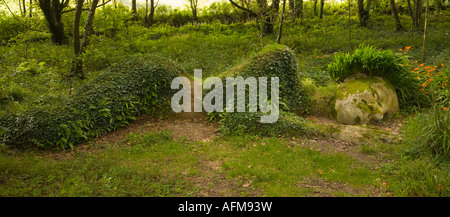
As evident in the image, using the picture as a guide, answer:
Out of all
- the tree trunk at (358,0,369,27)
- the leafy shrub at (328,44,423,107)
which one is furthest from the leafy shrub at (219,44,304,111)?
the tree trunk at (358,0,369,27)

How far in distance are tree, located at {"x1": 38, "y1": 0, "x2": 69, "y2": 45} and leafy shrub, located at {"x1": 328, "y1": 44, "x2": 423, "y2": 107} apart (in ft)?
38.0

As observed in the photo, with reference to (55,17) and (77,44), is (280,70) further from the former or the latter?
(55,17)

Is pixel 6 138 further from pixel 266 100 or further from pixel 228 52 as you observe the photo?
pixel 228 52

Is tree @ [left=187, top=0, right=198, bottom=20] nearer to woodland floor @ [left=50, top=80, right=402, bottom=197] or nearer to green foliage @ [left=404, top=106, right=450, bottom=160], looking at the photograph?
woodland floor @ [left=50, top=80, right=402, bottom=197]

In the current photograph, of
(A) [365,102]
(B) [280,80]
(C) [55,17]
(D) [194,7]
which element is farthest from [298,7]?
(C) [55,17]

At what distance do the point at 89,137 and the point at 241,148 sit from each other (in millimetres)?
2966

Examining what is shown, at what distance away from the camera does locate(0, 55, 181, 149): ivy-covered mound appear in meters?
5.50

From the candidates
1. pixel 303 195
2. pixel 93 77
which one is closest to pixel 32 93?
pixel 93 77

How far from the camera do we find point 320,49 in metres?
13.2

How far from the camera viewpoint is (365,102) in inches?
284

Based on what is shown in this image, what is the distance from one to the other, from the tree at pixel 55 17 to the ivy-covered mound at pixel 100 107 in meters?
7.46

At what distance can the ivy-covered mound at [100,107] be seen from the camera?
18.0 feet

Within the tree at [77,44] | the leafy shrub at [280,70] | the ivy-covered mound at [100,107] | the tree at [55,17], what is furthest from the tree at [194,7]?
the leafy shrub at [280,70]

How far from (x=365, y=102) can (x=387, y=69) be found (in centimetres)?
135
